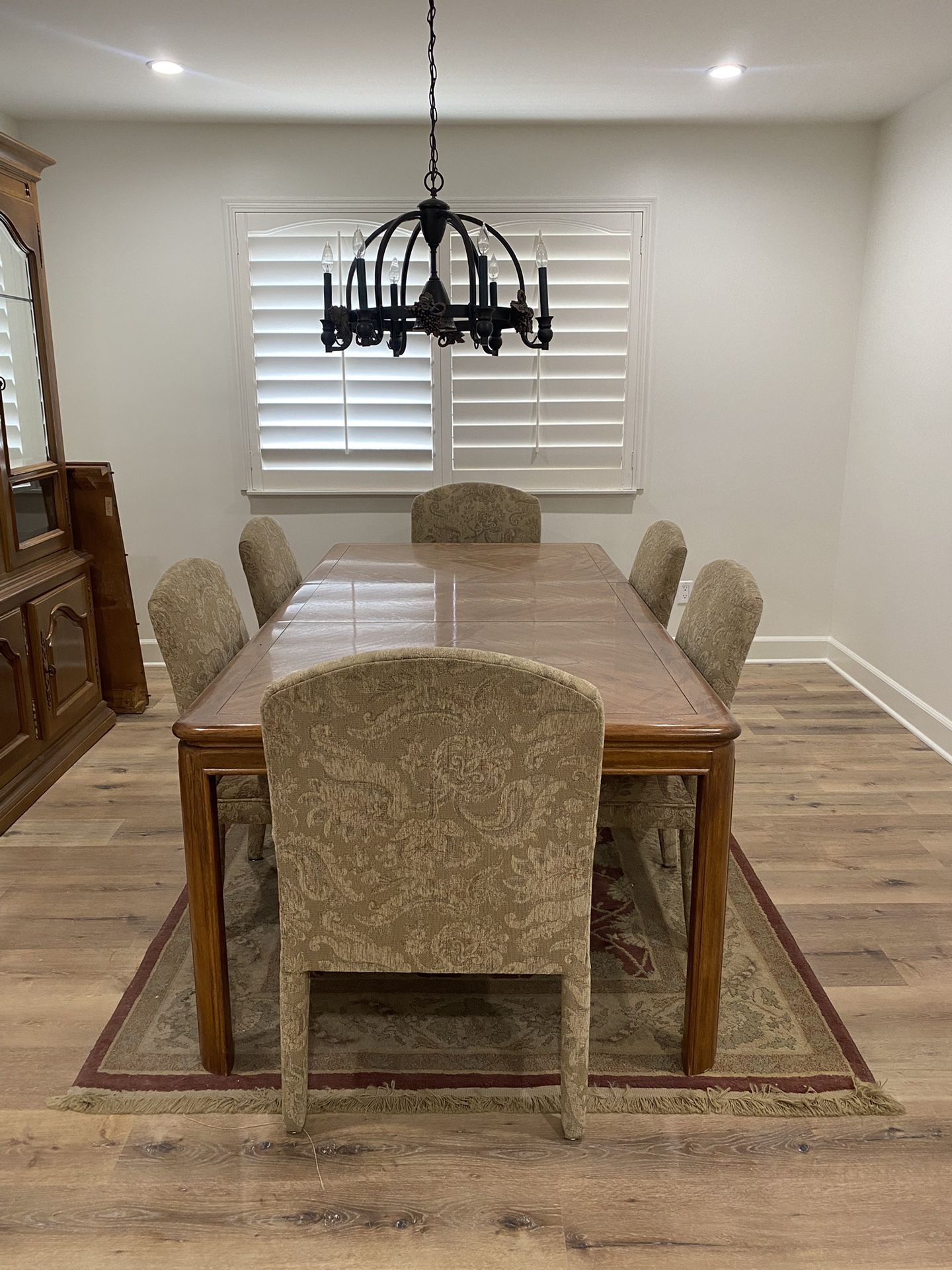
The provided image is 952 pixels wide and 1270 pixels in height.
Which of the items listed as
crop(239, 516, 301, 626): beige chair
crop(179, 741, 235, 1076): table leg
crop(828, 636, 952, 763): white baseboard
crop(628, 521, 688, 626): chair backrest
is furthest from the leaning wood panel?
crop(828, 636, 952, 763): white baseboard

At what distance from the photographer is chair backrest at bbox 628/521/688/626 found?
2.64 m

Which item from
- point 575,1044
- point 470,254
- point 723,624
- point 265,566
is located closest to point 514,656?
point 723,624

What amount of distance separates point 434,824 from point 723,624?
0.97 meters

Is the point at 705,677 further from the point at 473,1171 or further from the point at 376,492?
the point at 376,492

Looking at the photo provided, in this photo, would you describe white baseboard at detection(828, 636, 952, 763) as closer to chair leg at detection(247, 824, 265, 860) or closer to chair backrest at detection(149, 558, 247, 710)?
chair leg at detection(247, 824, 265, 860)

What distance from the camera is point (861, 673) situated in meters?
4.18

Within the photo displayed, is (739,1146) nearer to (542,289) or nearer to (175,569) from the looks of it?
(175,569)

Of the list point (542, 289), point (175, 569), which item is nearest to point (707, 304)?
point (542, 289)

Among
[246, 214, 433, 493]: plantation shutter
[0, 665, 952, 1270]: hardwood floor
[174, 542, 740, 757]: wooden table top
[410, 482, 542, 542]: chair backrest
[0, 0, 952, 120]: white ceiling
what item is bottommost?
[0, 665, 952, 1270]: hardwood floor

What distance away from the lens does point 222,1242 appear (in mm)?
1459

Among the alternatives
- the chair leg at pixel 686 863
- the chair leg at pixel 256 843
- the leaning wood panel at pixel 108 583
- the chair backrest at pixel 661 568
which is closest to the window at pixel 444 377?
the leaning wood panel at pixel 108 583

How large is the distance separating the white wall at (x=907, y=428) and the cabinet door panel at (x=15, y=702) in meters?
3.25

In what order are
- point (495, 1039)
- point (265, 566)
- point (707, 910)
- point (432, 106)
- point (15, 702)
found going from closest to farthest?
point (707, 910)
point (495, 1039)
point (432, 106)
point (265, 566)
point (15, 702)

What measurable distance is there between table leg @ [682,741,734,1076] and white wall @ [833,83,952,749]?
209 cm
